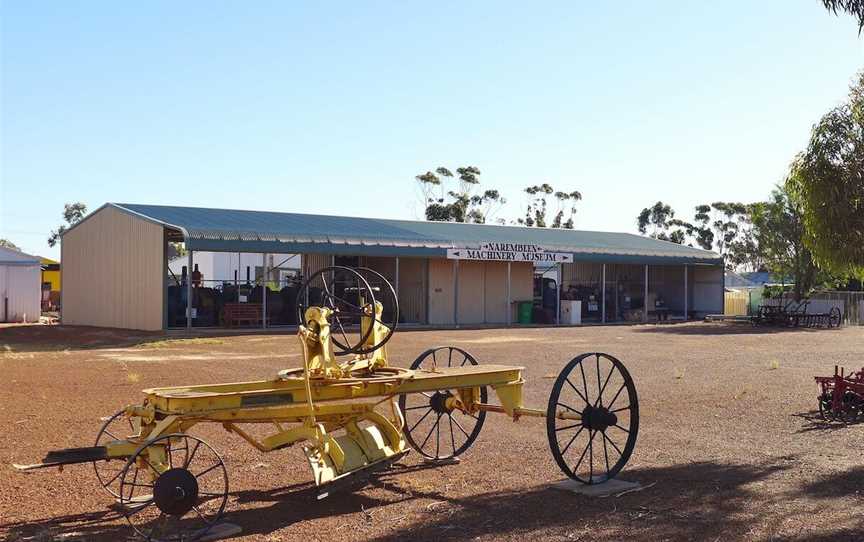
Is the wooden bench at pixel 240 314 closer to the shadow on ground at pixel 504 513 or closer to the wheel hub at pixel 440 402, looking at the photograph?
the wheel hub at pixel 440 402

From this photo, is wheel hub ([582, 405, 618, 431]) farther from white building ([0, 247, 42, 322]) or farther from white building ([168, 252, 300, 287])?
white building ([0, 247, 42, 322])

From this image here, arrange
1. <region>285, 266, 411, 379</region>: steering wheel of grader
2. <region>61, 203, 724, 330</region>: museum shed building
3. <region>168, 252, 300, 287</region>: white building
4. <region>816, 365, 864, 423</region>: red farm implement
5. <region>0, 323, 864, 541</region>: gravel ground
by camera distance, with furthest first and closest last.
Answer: <region>168, 252, 300, 287</region>: white building, <region>61, 203, 724, 330</region>: museum shed building, <region>816, 365, 864, 423</region>: red farm implement, <region>285, 266, 411, 379</region>: steering wheel of grader, <region>0, 323, 864, 541</region>: gravel ground

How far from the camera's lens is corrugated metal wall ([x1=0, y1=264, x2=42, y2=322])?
35.9m

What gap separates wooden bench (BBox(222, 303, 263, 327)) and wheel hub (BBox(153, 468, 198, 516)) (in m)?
24.2

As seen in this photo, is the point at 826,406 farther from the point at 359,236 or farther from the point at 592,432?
the point at 359,236

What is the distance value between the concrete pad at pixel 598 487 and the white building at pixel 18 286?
33.5m

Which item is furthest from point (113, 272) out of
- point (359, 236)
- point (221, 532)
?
point (221, 532)

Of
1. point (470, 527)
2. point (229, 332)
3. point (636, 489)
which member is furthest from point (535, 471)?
point (229, 332)

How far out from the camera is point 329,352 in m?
7.38

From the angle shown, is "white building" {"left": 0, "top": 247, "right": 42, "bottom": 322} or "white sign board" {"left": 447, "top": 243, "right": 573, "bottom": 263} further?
"white building" {"left": 0, "top": 247, "right": 42, "bottom": 322}

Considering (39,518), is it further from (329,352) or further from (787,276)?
(787,276)

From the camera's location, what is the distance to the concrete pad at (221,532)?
6.26 meters

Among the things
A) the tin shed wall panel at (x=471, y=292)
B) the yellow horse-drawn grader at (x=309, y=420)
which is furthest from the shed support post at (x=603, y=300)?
the yellow horse-drawn grader at (x=309, y=420)

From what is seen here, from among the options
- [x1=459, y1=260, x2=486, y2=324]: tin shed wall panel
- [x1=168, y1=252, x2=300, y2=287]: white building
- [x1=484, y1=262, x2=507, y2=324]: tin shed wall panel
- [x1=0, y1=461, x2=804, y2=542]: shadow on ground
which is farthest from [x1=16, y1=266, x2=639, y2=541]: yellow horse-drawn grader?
[x1=168, y1=252, x2=300, y2=287]: white building
